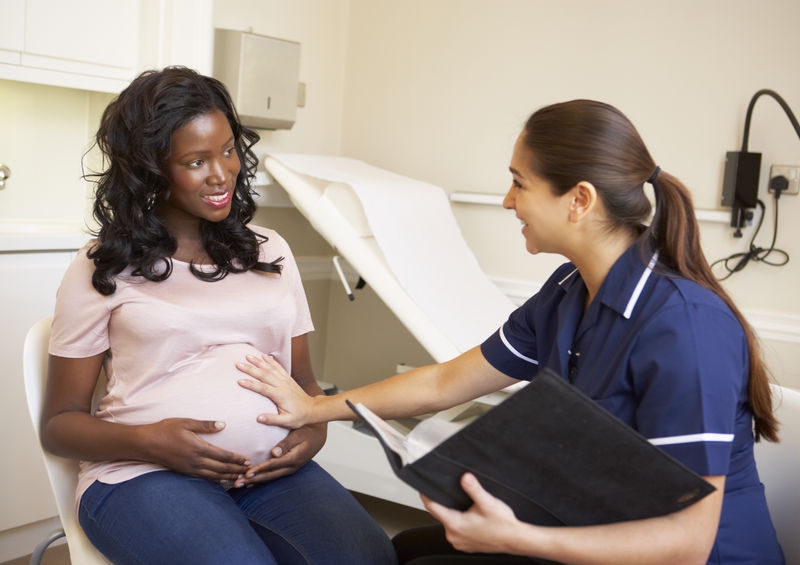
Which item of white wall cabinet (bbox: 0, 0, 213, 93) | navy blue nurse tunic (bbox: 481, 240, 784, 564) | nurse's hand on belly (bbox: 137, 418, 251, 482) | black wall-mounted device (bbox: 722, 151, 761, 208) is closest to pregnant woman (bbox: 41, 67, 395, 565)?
nurse's hand on belly (bbox: 137, 418, 251, 482)

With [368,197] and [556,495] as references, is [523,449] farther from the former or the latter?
[368,197]

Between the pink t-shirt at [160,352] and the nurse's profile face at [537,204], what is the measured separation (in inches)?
20.5

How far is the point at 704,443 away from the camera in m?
0.95

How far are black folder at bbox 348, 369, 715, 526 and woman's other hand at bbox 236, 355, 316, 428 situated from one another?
44 cm

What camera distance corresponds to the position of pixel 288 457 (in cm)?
139

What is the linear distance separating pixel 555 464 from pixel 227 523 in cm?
54

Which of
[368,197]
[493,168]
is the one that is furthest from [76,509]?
[493,168]

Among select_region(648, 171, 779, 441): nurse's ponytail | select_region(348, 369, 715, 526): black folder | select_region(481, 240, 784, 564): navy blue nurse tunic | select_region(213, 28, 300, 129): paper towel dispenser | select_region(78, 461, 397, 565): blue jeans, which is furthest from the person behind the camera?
select_region(213, 28, 300, 129): paper towel dispenser

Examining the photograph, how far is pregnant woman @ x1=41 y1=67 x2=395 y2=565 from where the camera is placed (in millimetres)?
1273

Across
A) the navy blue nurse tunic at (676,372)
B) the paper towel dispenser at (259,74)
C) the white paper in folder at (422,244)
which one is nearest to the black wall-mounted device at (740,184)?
the white paper in folder at (422,244)

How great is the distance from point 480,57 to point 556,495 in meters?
2.34

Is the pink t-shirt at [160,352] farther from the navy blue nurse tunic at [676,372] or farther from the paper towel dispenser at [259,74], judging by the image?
the paper towel dispenser at [259,74]

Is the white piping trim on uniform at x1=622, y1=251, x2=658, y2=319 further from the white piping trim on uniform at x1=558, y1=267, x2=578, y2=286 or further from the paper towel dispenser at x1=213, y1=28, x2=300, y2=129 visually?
the paper towel dispenser at x1=213, y1=28, x2=300, y2=129

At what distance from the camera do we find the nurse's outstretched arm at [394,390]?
1396mm
